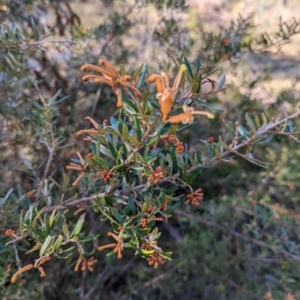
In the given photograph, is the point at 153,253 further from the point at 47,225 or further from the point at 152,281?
the point at 152,281

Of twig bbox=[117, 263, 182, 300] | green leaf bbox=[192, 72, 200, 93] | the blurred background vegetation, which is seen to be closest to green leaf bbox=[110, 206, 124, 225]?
green leaf bbox=[192, 72, 200, 93]

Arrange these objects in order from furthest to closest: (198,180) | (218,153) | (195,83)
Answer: (198,180), (218,153), (195,83)

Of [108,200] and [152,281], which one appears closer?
[108,200]

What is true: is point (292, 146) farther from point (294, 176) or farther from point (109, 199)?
point (109, 199)

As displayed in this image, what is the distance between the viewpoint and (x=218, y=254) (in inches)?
58.7

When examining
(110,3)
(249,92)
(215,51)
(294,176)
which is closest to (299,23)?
(215,51)

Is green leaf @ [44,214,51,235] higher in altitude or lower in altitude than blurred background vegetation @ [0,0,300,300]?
higher

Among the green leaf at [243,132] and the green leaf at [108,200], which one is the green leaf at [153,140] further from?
the green leaf at [243,132]

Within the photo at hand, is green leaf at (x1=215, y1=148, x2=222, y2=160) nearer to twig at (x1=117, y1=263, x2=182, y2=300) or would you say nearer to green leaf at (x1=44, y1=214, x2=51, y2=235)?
green leaf at (x1=44, y1=214, x2=51, y2=235)

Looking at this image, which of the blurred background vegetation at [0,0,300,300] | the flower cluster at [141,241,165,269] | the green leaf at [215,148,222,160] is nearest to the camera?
the flower cluster at [141,241,165,269]

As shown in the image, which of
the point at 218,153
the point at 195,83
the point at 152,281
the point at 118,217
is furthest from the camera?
the point at 152,281

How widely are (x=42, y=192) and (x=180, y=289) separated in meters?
0.90

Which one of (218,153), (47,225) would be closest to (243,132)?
(218,153)

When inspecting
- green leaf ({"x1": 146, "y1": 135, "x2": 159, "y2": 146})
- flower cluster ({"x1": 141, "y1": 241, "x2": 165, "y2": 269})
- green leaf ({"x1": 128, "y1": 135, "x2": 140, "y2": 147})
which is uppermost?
green leaf ({"x1": 128, "y1": 135, "x2": 140, "y2": 147})
